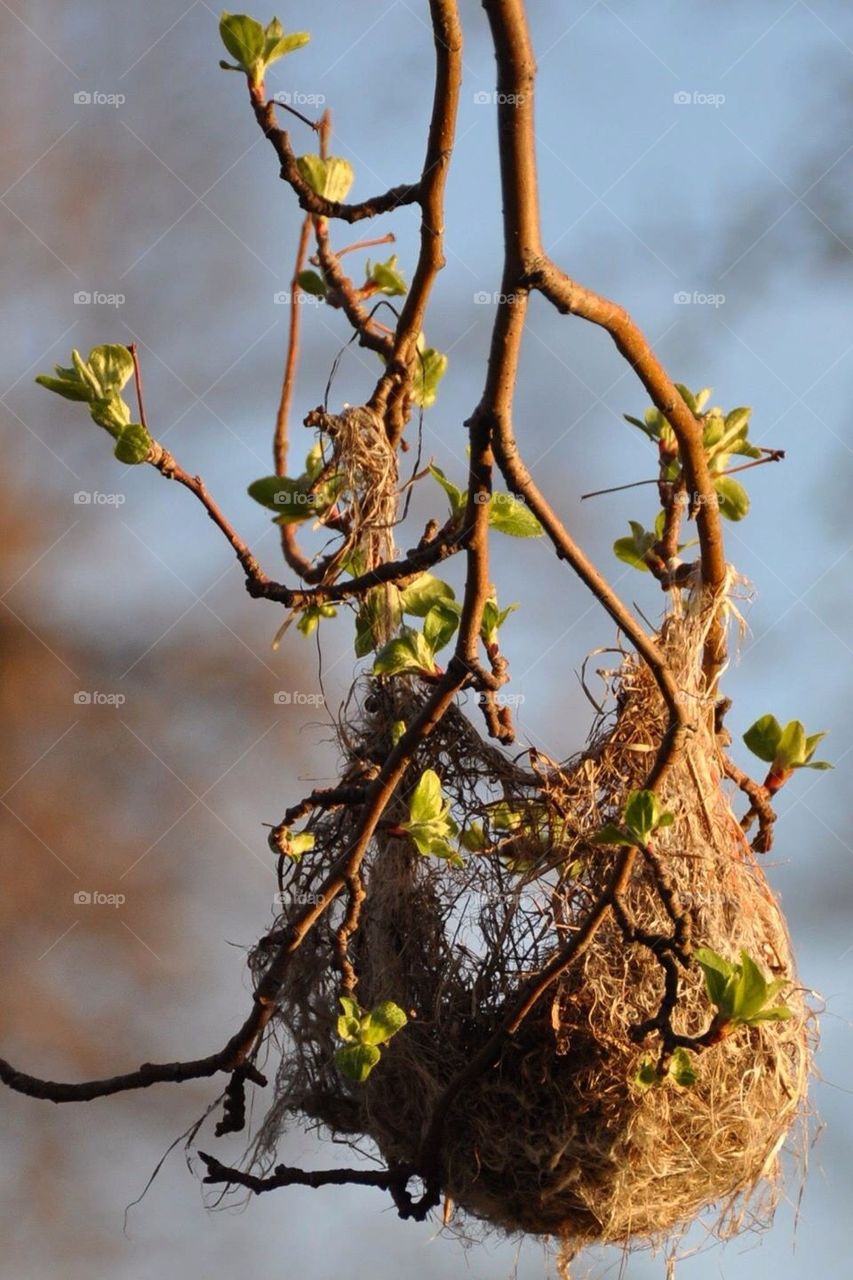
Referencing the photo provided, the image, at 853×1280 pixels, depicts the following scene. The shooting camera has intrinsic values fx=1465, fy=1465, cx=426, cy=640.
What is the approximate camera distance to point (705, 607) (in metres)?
1.23

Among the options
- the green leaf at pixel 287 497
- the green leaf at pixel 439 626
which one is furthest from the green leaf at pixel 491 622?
the green leaf at pixel 287 497

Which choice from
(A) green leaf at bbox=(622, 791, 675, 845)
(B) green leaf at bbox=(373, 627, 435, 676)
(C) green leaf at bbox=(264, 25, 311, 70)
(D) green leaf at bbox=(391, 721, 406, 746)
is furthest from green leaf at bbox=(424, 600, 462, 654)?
(C) green leaf at bbox=(264, 25, 311, 70)

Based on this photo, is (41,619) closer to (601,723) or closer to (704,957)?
(601,723)

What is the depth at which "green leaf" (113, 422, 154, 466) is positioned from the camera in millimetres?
1114

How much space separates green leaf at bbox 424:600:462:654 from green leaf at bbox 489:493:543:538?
8 centimetres

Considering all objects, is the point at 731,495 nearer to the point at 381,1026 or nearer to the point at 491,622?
the point at 491,622

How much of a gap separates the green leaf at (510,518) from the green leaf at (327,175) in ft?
0.90

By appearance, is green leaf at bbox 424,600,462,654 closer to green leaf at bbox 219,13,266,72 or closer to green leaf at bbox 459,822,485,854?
green leaf at bbox 459,822,485,854

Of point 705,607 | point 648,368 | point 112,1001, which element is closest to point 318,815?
point 705,607

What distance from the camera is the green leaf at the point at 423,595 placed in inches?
→ 48.4

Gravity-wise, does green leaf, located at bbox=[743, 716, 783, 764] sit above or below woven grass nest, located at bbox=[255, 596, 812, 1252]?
above

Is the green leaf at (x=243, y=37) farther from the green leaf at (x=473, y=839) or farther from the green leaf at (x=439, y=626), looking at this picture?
the green leaf at (x=473, y=839)

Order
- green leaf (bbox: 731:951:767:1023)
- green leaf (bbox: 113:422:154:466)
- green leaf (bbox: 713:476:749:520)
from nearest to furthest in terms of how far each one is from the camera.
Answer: green leaf (bbox: 731:951:767:1023) < green leaf (bbox: 113:422:154:466) < green leaf (bbox: 713:476:749:520)

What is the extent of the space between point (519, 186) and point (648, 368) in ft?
0.59
